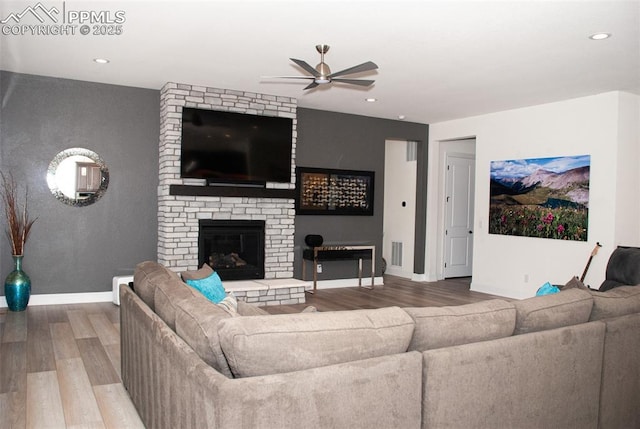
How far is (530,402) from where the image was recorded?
237cm

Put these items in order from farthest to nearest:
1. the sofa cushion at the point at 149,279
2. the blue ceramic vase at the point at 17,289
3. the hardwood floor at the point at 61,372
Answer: the blue ceramic vase at the point at 17,289 < the hardwood floor at the point at 61,372 < the sofa cushion at the point at 149,279

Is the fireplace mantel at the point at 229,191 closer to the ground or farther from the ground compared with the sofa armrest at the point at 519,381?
farther from the ground

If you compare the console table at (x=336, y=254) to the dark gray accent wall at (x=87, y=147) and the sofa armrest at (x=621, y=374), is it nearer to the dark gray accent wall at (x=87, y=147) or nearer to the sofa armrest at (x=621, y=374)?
the dark gray accent wall at (x=87, y=147)

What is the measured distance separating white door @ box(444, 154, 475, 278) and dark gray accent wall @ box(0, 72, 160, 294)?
5.14 m

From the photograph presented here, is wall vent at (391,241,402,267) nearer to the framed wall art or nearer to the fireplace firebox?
the framed wall art

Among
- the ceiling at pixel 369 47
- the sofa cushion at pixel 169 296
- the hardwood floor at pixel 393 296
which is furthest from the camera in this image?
the hardwood floor at pixel 393 296

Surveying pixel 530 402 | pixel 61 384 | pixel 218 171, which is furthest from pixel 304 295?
pixel 530 402

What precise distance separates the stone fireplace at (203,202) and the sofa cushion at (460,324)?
4.73 meters

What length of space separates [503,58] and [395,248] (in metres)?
5.11

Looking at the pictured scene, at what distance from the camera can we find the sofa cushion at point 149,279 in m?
2.94

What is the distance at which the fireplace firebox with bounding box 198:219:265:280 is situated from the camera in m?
6.71

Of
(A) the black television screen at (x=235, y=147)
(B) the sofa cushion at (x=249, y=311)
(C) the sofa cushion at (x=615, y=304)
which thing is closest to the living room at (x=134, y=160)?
(A) the black television screen at (x=235, y=147)

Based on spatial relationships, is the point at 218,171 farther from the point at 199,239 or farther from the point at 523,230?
the point at 523,230

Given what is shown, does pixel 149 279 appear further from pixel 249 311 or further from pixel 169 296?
pixel 249 311
